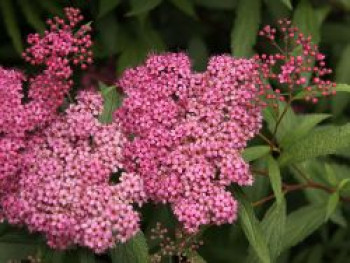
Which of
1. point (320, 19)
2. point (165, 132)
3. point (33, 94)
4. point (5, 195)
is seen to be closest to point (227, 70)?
point (165, 132)

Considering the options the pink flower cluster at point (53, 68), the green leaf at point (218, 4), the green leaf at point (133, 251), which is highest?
the green leaf at point (218, 4)

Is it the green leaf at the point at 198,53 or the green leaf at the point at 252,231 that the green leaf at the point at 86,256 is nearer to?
the green leaf at the point at 252,231

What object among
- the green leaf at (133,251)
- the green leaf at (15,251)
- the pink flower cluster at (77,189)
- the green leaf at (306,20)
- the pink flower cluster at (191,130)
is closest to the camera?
the pink flower cluster at (77,189)

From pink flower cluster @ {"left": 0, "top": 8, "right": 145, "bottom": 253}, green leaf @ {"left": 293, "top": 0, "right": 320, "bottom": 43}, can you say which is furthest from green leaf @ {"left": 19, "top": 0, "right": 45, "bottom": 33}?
green leaf @ {"left": 293, "top": 0, "right": 320, "bottom": 43}

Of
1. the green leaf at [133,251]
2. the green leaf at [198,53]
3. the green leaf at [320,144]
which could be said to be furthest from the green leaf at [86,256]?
the green leaf at [198,53]

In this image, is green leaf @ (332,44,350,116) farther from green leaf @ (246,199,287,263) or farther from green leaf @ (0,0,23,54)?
green leaf @ (0,0,23,54)

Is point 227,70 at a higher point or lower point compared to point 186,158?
higher

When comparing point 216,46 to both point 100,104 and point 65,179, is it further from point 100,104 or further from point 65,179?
point 65,179
